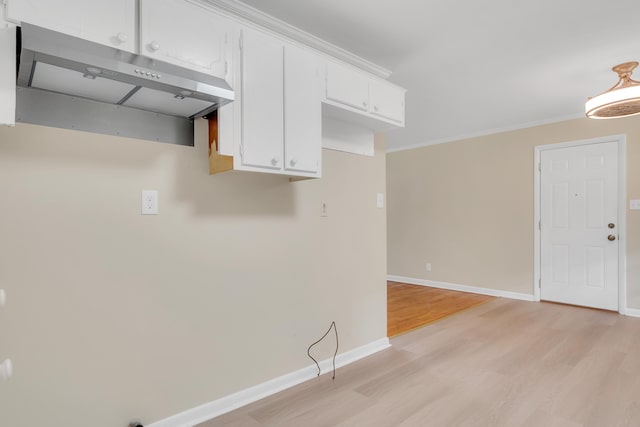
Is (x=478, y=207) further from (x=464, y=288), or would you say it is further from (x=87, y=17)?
(x=87, y=17)

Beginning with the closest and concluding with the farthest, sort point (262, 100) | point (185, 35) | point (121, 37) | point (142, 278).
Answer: point (121, 37) < point (185, 35) < point (142, 278) < point (262, 100)

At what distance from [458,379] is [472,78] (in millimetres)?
2431

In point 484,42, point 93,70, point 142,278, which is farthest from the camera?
point 484,42

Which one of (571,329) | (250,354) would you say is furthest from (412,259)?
(250,354)

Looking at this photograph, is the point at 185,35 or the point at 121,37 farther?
the point at 185,35

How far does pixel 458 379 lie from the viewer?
2.48m

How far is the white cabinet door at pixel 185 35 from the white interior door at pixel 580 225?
4345 millimetres

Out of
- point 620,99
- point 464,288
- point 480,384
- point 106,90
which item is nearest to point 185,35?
point 106,90

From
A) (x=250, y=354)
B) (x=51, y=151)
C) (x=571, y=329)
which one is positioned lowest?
(x=571, y=329)

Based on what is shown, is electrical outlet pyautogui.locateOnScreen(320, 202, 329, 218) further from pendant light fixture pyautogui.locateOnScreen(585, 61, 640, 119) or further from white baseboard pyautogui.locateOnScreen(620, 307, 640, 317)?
white baseboard pyautogui.locateOnScreen(620, 307, 640, 317)

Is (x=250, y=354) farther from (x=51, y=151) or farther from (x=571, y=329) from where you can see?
(x=571, y=329)

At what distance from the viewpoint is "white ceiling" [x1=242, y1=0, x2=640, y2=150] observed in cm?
207

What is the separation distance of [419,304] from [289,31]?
362cm

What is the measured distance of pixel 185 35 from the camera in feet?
5.34
